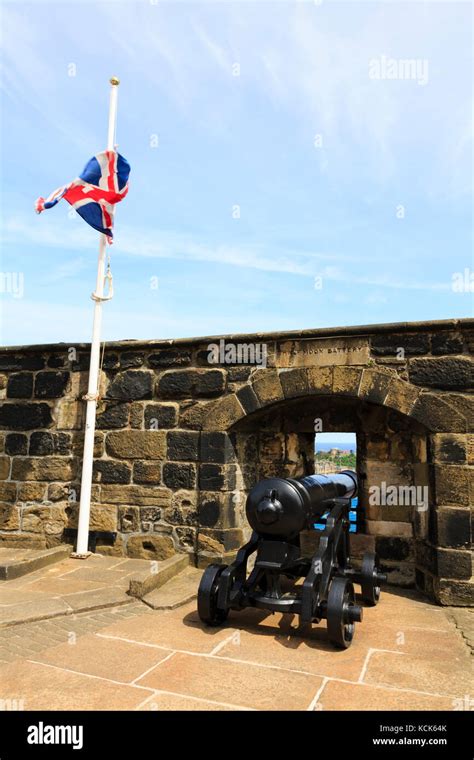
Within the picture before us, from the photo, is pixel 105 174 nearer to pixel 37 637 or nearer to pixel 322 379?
pixel 322 379

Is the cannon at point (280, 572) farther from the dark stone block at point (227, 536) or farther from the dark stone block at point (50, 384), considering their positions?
the dark stone block at point (50, 384)

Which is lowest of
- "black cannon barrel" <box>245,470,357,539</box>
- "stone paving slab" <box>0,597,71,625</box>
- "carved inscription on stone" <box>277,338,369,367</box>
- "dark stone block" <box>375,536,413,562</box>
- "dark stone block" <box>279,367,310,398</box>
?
"stone paving slab" <box>0,597,71,625</box>

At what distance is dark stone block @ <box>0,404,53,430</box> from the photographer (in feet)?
21.0

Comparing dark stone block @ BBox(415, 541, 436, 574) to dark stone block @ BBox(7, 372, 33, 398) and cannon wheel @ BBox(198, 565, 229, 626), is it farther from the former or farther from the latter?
dark stone block @ BBox(7, 372, 33, 398)

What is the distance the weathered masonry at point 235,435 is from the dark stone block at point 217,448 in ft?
0.05

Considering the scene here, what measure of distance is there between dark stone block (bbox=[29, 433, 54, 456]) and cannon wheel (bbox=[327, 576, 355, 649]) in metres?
4.09

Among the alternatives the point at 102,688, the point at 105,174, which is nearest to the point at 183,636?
the point at 102,688

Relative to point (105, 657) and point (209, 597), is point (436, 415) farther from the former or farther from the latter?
point (105, 657)

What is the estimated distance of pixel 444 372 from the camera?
481cm

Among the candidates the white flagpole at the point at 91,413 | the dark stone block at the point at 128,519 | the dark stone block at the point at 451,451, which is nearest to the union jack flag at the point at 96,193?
the white flagpole at the point at 91,413

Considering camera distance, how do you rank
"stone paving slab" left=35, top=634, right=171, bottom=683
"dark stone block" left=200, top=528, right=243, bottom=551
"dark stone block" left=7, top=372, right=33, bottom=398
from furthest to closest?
1. "dark stone block" left=7, top=372, right=33, bottom=398
2. "dark stone block" left=200, top=528, right=243, bottom=551
3. "stone paving slab" left=35, top=634, right=171, bottom=683

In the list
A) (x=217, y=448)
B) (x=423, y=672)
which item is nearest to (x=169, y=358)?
(x=217, y=448)

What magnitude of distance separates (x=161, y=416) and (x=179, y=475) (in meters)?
0.70

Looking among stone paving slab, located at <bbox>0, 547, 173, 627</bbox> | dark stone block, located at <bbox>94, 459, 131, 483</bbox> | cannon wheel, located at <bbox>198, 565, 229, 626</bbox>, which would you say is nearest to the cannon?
cannon wheel, located at <bbox>198, 565, 229, 626</bbox>
